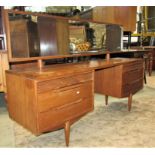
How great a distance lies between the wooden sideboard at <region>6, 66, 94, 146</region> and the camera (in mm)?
1352

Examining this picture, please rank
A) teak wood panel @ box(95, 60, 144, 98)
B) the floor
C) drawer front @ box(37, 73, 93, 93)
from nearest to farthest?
drawer front @ box(37, 73, 93, 93)
the floor
teak wood panel @ box(95, 60, 144, 98)

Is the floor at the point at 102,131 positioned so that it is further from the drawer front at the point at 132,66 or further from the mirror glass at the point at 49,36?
the mirror glass at the point at 49,36

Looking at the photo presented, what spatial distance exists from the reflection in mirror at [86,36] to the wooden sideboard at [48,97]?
1.84ft

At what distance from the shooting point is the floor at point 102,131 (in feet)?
5.60

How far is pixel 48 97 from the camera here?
1.39 meters

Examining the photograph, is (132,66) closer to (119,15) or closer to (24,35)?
(24,35)

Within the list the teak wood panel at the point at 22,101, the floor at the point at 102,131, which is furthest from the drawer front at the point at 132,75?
the teak wood panel at the point at 22,101

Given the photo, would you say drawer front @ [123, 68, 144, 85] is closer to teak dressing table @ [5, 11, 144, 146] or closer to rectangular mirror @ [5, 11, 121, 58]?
rectangular mirror @ [5, 11, 121, 58]

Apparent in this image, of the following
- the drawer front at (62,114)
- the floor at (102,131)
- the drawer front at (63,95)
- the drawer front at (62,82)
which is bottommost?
the floor at (102,131)

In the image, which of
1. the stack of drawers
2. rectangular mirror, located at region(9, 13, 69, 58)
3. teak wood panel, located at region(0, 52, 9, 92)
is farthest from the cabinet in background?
teak wood panel, located at region(0, 52, 9, 92)

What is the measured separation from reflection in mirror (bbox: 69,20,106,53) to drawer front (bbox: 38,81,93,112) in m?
0.59

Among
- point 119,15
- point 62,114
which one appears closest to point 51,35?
point 62,114

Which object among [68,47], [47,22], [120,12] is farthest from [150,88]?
[47,22]
